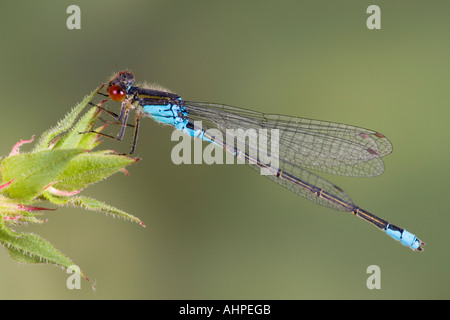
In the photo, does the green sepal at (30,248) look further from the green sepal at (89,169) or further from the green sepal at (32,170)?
the green sepal at (89,169)

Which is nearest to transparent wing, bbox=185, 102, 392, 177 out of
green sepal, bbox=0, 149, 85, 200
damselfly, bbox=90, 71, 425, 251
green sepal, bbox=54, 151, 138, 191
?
damselfly, bbox=90, 71, 425, 251

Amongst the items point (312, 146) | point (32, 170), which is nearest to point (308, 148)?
point (312, 146)

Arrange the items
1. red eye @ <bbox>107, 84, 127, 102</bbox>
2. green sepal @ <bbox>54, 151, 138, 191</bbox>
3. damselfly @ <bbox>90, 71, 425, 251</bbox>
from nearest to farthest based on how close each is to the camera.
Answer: green sepal @ <bbox>54, 151, 138, 191</bbox> → red eye @ <bbox>107, 84, 127, 102</bbox> → damselfly @ <bbox>90, 71, 425, 251</bbox>

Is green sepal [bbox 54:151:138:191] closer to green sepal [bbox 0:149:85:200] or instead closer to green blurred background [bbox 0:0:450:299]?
green sepal [bbox 0:149:85:200]

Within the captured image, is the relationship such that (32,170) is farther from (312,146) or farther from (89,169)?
(312,146)

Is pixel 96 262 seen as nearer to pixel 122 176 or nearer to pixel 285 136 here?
pixel 122 176

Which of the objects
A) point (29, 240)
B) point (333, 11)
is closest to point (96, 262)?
point (29, 240)

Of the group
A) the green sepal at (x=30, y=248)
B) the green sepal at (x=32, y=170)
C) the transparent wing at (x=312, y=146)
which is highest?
the transparent wing at (x=312, y=146)

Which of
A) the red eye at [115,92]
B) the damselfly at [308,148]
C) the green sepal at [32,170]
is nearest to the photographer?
the green sepal at [32,170]

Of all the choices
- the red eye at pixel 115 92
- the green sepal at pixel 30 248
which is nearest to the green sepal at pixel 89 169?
the green sepal at pixel 30 248
